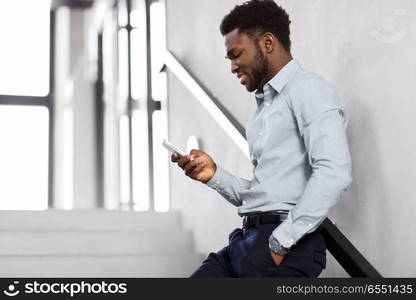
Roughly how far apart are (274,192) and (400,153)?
0.36 m

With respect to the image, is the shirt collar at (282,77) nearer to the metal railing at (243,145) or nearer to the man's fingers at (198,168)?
the man's fingers at (198,168)

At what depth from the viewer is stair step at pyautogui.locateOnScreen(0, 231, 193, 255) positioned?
3.64 m

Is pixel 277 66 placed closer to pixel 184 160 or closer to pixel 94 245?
pixel 184 160

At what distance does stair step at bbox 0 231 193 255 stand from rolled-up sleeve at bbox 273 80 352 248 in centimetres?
198

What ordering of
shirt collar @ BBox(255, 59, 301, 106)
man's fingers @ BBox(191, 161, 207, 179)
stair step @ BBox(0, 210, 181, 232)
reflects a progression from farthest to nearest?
stair step @ BBox(0, 210, 181, 232) < man's fingers @ BBox(191, 161, 207, 179) < shirt collar @ BBox(255, 59, 301, 106)

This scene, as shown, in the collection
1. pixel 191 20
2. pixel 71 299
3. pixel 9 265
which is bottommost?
pixel 71 299

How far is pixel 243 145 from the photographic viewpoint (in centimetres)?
307

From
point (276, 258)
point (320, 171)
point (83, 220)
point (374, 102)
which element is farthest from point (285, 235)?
point (83, 220)

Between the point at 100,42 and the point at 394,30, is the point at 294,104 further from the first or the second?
Result: the point at 100,42

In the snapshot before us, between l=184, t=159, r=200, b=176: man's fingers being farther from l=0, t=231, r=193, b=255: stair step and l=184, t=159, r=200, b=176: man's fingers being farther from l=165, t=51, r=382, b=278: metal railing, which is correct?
l=0, t=231, r=193, b=255: stair step

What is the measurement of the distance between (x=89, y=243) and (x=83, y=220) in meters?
0.37

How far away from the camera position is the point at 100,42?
362 inches

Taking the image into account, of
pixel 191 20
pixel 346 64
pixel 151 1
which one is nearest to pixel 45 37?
pixel 151 1

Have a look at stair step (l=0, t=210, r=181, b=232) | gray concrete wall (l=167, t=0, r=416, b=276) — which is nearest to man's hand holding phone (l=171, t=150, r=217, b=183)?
gray concrete wall (l=167, t=0, r=416, b=276)
